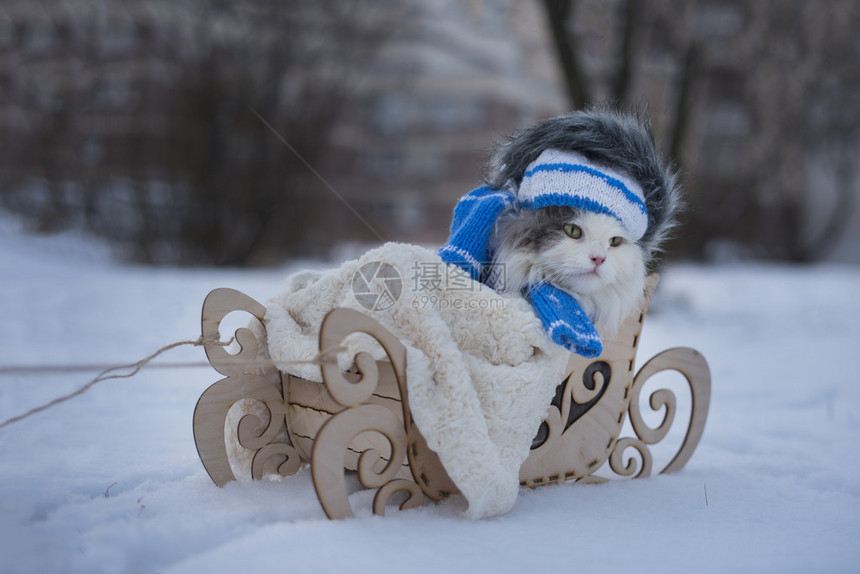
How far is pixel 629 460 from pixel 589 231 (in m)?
0.57

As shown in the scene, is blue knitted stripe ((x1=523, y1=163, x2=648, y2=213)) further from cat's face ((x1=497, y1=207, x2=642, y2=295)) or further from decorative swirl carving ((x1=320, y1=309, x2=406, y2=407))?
decorative swirl carving ((x1=320, y1=309, x2=406, y2=407))

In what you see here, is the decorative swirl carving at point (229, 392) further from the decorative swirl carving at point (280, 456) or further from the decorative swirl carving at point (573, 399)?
the decorative swirl carving at point (573, 399)

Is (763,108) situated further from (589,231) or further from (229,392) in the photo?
(229,392)

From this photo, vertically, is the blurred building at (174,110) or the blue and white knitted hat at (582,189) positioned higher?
the blurred building at (174,110)

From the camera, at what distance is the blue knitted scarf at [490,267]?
1194mm

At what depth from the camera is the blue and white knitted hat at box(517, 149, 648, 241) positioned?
4.14ft

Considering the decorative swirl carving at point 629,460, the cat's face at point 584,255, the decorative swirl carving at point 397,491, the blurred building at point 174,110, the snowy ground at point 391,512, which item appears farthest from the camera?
the blurred building at point 174,110

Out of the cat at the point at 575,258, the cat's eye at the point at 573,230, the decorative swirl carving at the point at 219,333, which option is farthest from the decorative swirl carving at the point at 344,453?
the cat's eye at the point at 573,230

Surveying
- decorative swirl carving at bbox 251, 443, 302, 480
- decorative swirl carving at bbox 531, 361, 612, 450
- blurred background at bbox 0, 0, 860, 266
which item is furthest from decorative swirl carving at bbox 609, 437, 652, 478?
blurred background at bbox 0, 0, 860, 266

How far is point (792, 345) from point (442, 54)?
9985 millimetres

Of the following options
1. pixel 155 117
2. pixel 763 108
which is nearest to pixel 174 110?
pixel 155 117

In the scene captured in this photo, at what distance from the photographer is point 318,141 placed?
22.1ft

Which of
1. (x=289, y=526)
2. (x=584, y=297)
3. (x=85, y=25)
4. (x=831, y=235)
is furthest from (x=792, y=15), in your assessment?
(x=289, y=526)

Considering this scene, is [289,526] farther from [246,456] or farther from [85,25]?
[85,25]
